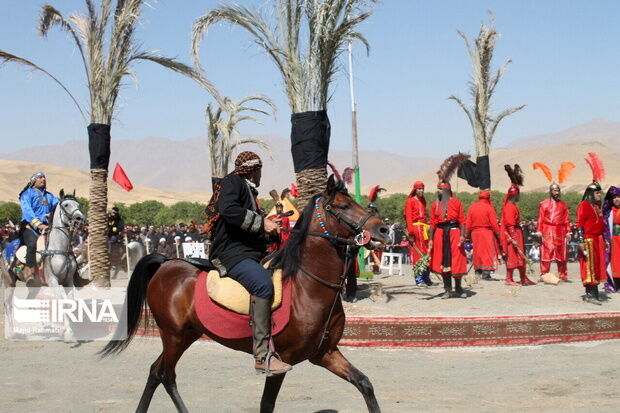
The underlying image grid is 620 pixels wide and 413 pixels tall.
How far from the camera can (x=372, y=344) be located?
440 inches

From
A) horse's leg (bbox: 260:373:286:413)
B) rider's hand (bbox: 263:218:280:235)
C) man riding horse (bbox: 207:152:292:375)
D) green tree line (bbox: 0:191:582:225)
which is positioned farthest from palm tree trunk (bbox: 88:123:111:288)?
green tree line (bbox: 0:191:582:225)

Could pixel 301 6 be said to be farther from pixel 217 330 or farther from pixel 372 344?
pixel 217 330

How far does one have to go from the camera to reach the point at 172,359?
23.5 feet

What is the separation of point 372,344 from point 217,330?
4.72m

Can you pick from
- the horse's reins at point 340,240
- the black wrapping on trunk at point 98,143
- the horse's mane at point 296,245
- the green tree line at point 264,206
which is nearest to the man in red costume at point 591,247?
the horse's reins at point 340,240

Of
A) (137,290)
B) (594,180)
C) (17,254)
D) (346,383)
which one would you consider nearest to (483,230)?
(594,180)

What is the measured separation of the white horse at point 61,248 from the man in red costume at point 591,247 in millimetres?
8972

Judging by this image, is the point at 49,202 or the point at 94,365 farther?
the point at 49,202

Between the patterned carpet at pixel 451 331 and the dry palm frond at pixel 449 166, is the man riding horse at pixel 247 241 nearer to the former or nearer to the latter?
the patterned carpet at pixel 451 331

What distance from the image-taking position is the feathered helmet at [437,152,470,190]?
15.4 metres

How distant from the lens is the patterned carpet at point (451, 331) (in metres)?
11.2

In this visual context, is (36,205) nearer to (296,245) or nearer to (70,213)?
(70,213)

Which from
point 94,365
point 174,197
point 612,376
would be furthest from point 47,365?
point 174,197

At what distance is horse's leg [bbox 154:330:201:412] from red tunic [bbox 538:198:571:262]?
1297 cm
